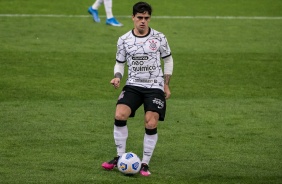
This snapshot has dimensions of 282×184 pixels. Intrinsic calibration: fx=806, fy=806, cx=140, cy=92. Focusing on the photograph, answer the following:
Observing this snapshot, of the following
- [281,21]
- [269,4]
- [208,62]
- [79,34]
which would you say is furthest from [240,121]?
[269,4]

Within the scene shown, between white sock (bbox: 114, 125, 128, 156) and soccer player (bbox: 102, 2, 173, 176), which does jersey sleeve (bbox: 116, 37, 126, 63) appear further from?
white sock (bbox: 114, 125, 128, 156)

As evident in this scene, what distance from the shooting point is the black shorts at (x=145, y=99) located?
11.3m

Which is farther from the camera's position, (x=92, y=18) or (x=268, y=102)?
(x=92, y=18)

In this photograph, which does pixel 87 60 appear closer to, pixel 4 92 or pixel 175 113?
pixel 4 92

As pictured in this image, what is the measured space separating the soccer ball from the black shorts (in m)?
0.66

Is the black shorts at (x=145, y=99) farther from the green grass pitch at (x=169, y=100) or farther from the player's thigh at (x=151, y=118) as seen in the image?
the green grass pitch at (x=169, y=100)

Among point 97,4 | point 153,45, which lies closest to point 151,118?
point 153,45

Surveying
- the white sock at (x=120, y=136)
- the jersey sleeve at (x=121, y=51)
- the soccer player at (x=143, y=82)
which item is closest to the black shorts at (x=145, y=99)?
the soccer player at (x=143, y=82)

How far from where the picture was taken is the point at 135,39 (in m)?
11.4

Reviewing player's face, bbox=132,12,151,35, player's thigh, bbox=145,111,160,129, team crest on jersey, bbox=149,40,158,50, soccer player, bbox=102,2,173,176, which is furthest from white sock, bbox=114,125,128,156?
player's face, bbox=132,12,151,35

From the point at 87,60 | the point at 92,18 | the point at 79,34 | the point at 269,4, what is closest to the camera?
the point at 87,60

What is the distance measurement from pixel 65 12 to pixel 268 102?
9718mm

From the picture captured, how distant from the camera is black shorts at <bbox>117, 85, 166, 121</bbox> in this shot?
11258mm

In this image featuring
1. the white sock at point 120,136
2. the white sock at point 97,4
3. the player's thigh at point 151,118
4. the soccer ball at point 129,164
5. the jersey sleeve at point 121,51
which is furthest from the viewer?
the white sock at point 97,4
